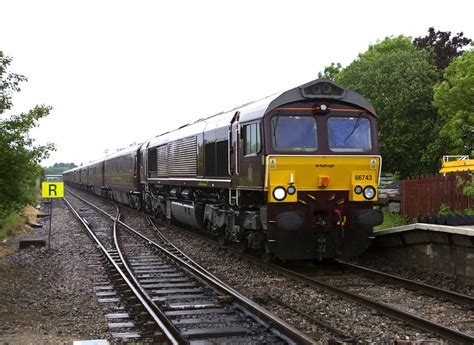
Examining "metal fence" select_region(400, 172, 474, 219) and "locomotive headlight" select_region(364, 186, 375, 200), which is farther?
"metal fence" select_region(400, 172, 474, 219)

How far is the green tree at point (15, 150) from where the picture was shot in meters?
11.3

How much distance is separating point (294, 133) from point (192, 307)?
4.24 m

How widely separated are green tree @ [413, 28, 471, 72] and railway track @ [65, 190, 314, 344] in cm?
3327

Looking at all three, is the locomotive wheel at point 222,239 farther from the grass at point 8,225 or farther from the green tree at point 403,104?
the green tree at point 403,104

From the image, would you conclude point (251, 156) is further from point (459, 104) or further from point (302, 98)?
point (459, 104)

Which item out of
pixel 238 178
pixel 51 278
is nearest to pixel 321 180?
pixel 238 178

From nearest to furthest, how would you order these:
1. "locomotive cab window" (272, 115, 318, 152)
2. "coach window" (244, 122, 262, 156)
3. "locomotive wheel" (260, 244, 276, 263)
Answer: "locomotive cab window" (272, 115, 318, 152), "coach window" (244, 122, 262, 156), "locomotive wheel" (260, 244, 276, 263)

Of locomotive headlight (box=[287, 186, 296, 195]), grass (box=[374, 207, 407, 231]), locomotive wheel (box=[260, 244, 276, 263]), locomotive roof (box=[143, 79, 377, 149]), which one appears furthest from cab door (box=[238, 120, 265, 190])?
grass (box=[374, 207, 407, 231])

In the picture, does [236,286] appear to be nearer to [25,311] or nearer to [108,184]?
[25,311]

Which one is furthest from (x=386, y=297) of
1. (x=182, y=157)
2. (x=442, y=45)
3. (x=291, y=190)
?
(x=442, y=45)

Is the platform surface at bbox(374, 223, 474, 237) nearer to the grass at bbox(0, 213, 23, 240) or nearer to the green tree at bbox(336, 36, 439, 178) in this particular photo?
the grass at bbox(0, 213, 23, 240)

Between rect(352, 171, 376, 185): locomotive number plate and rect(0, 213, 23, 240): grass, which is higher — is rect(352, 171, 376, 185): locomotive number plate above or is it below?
above

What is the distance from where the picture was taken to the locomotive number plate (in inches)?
440

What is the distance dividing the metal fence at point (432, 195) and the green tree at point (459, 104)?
16.0 meters
